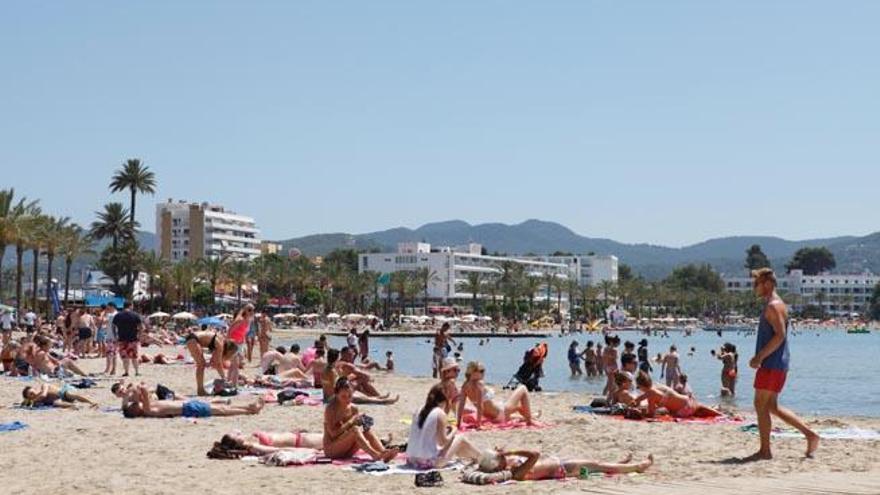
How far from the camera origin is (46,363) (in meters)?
22.8

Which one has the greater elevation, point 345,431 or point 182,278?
point 182,278

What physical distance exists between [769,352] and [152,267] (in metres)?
95.2

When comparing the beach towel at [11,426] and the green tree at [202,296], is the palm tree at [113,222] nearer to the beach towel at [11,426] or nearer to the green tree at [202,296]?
the green tree at [202,296]

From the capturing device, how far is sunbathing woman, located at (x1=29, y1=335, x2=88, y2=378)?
22688 millimetres

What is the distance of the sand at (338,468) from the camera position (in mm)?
9656

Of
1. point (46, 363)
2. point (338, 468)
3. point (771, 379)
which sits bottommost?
point (338, 468)

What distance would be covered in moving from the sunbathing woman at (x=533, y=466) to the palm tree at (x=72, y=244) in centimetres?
6615

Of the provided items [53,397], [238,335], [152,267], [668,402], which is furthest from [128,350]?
[152,267]

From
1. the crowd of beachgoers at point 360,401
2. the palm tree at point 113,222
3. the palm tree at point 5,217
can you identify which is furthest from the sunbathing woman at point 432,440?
the palm tree at point 113,222

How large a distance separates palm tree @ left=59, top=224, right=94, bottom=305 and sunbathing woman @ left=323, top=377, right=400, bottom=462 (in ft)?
211

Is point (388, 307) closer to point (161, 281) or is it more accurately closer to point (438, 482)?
point (161, 281)

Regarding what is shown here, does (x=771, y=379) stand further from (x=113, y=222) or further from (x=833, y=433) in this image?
(x=113, y=222)

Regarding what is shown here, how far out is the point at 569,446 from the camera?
13477mm

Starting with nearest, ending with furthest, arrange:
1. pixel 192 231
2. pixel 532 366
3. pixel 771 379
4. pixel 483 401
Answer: pixel 771 379 → pixel 483 401 → pixel 532 366 → pixel 192 231
